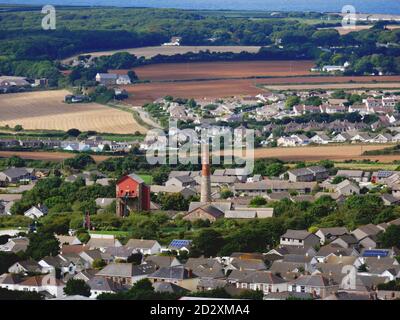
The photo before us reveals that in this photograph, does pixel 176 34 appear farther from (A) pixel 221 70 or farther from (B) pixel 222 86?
(B) pixel 222 86

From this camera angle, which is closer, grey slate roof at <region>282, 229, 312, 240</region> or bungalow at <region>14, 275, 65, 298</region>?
bungalow at <region>14, 275, 65, 298</region>

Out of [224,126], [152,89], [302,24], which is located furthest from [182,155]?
[302,24]

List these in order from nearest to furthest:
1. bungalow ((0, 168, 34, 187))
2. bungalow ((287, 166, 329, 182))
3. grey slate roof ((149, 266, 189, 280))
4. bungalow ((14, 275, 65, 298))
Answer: bungalow ((14, 275, 65, 298)), grey slate roof ((149, 266, 189, 280)), bungalow ((287, 166, 329, 182)), bungalow ((0, 168, 34, 187))

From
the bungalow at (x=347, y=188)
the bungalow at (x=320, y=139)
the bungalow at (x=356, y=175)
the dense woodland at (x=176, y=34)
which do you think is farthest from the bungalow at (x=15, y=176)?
the dense woodland at (x=176, y=34)

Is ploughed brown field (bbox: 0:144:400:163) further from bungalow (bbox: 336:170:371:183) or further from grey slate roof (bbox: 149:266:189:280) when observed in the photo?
grey slate roof (bbox: 149:266:189:280)

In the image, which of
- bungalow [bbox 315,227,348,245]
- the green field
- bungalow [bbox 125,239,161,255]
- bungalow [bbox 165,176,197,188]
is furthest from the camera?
the green field

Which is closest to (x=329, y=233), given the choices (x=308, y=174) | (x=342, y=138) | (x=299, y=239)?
(x=299, y=239)

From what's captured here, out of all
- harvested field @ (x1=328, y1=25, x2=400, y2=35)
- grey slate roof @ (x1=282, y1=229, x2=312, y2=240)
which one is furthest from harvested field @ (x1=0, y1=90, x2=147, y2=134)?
harvested field @ (x1=328, y1=25, x2=400, y2=35)
